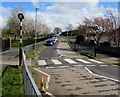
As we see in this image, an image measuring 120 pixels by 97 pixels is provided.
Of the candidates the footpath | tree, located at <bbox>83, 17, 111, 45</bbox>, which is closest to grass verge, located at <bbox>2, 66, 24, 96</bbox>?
the footpath

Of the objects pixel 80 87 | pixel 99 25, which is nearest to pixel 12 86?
pixel 80 87

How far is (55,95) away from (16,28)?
140 feet

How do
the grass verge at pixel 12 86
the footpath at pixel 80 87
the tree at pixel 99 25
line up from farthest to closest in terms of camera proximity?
the tree at pixel 99 25 < the footpath at pixel 80 87 < the grass verge at pixel 12 86

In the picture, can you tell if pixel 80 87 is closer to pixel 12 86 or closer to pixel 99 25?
pixel 12 86

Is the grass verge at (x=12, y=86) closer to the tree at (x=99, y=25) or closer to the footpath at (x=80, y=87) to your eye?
the footpath at (x=80, y=87)

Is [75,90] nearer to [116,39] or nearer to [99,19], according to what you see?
[116,39]

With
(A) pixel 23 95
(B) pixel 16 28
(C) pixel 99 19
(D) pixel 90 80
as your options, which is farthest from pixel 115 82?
(B) pixel 16 28

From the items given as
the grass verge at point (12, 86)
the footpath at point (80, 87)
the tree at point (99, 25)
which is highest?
the tree at point (99, 25)

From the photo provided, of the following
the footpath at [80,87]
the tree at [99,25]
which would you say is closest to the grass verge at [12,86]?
the footpath at [80,87]

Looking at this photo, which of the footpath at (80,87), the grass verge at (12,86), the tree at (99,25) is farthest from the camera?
the tree at (99,25)

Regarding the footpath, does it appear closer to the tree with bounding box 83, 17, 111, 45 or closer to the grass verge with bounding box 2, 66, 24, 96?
the grass verge with bounding box 2, 66, 24, 96

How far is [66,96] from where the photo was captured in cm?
658

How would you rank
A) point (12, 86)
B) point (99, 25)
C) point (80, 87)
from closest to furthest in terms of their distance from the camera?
point (12, 86) < point (80, 87) < point (99, 25)

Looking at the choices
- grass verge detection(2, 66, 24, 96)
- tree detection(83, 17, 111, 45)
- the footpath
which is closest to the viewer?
grass verge detection(2, 66, 24, 96)
